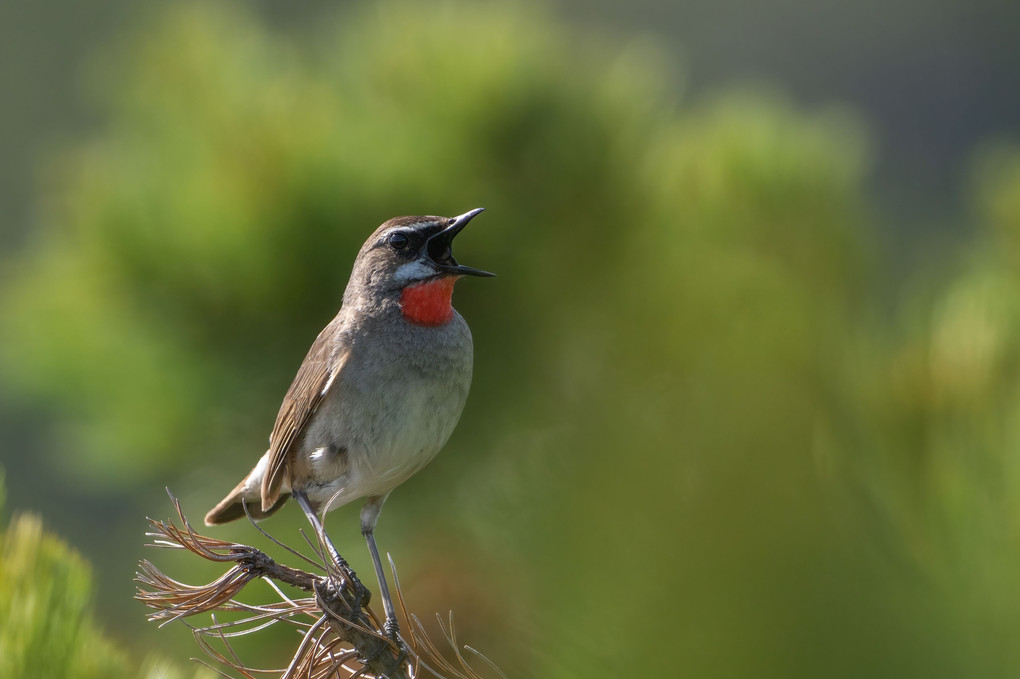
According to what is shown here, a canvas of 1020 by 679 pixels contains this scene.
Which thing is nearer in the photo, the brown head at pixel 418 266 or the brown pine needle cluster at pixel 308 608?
the brown pine needle cluster at pixel 308 608

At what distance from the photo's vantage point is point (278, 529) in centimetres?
316

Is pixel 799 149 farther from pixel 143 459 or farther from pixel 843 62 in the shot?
pixel 843 62

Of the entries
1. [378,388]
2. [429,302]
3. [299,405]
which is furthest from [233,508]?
[429,302]

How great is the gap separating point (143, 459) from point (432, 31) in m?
1.79

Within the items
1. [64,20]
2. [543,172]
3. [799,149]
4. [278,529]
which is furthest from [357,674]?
[64,20]

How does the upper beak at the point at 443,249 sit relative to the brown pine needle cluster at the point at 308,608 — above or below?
above

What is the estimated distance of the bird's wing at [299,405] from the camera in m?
2.02

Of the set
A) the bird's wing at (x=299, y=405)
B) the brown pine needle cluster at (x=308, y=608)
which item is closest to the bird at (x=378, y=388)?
the bird's wing at (x=299, y=405)

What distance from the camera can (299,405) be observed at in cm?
204

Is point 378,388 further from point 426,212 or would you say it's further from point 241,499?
point 426,212

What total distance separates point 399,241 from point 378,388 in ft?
1.13

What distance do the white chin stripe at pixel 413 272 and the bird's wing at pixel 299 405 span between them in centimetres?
21

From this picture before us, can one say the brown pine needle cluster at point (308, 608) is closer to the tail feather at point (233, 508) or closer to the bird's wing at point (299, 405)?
the bird's wing at point (299, 405)

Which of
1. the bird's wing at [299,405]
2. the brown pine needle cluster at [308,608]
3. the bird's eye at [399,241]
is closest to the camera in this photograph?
the brown pine needle cluster at [308,608]
